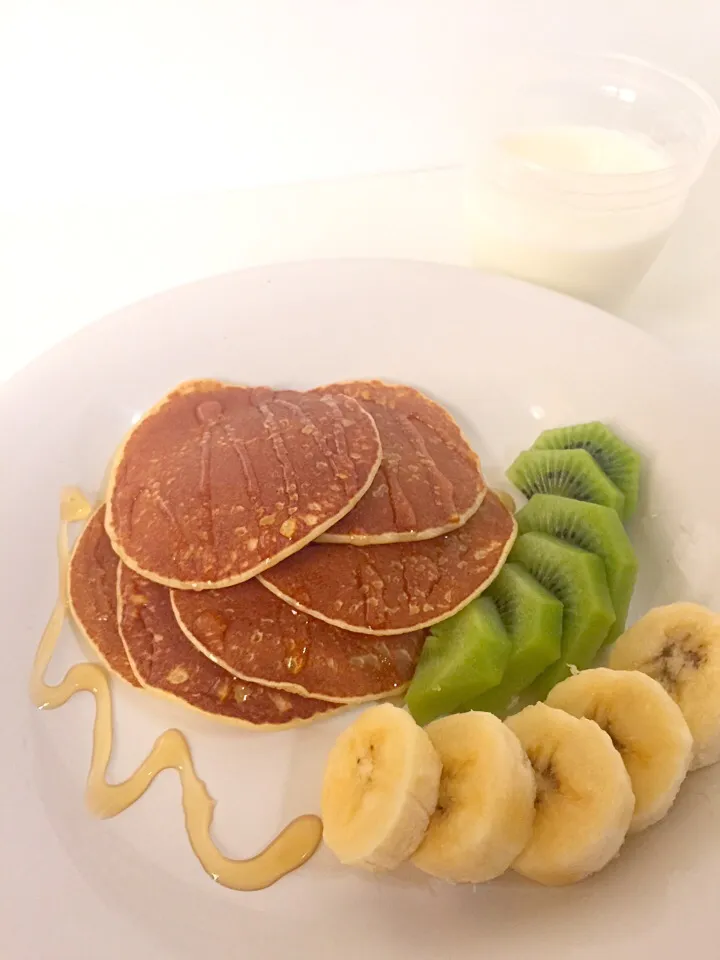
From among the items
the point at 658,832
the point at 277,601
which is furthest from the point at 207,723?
the point at 658,832

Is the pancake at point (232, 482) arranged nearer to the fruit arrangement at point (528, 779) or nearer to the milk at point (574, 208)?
the fruit arrangement at point (528, 779)

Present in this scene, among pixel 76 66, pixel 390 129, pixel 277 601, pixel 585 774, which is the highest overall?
pixel 76 66

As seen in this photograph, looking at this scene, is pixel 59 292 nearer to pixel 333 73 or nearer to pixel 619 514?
pixel 333 73

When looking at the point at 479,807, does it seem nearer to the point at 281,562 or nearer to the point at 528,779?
the point at 528,779

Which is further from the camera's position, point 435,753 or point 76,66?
point 76,66

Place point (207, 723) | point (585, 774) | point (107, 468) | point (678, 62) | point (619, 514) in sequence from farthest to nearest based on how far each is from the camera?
point (678, 62), point (107, 468), point (619, 514), point (207, 723), point (585, 774)

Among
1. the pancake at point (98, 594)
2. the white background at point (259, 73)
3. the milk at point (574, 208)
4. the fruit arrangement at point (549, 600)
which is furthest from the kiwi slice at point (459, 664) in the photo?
the white background at point (259, 73)

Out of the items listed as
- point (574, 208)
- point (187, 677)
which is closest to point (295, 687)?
point (187, 677)
